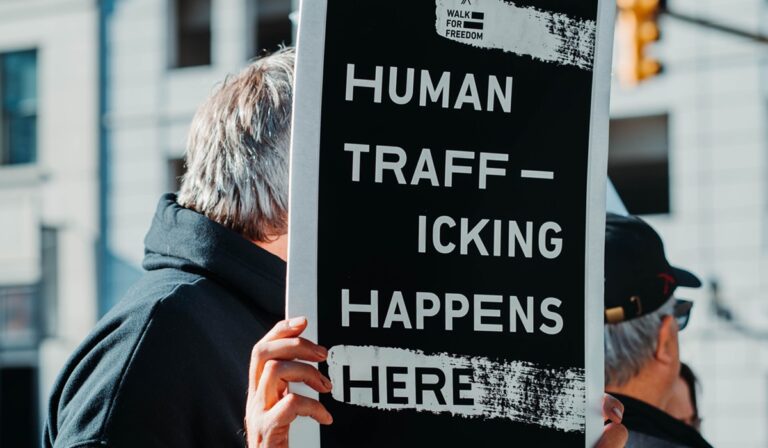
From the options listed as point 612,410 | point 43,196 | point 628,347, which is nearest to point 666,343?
point 628,347

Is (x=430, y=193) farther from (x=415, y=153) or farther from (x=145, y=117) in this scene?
(x=145, y=117)

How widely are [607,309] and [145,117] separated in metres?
13.2

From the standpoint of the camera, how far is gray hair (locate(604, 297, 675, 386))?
251cm

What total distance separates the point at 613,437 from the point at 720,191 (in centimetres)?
1085

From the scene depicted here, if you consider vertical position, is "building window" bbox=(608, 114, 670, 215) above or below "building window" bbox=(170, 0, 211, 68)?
below

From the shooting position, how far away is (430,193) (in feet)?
5.06

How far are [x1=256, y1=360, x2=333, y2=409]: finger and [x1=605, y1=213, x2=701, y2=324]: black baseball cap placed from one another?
3.79 feet

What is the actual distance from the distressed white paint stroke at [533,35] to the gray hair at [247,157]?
15.2 inches

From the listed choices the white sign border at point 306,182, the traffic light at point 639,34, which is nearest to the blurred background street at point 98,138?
the traffic light at point 639,34

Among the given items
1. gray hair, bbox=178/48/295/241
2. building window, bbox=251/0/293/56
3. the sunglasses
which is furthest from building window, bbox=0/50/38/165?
gray hair, bbox=178/48/295/241

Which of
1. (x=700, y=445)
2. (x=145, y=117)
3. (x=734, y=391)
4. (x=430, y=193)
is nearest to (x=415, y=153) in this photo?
(x=430, y=193)

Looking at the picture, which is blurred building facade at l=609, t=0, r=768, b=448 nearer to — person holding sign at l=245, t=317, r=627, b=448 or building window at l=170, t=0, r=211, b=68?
building window at l=170, t=0, r=211, b=68

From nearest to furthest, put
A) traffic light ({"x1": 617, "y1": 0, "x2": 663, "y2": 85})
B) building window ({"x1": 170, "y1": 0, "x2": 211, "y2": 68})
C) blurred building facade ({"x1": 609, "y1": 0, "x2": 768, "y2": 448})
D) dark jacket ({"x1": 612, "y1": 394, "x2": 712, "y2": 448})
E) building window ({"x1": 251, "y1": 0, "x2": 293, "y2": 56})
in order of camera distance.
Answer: dark jacket ({"x1": 612, "y1": 394, "x2": 712, "y2": 448})
traffic light ({"x1": 617, "y1": 0, "x2": 663, "y2": 85})
blurred building facade ({"x1": 609, "y1": 0, "x2": 768, "y2": 448})
building window ({"x1": 251, "y1": 0, "x2": 293, "y2": 56})
building window ({"x1": 170, "y1": 0, "x2": 211, "y2": 68})

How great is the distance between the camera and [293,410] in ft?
4.68
